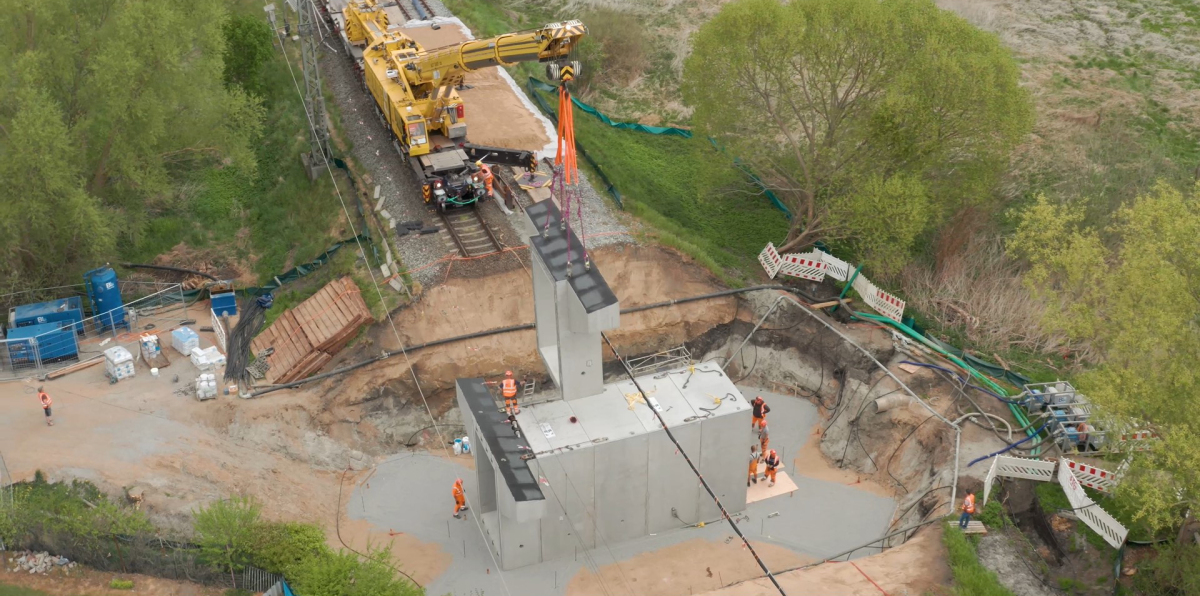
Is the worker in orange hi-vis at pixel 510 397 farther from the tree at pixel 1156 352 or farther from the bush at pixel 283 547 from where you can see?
the tree at pixel 1156 352

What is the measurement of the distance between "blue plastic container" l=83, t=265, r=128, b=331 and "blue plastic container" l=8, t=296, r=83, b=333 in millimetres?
576

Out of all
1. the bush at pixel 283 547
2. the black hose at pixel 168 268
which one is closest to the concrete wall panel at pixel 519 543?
the bush at pixel 283 547

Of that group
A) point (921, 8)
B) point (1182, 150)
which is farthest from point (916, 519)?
point (1182, 150)

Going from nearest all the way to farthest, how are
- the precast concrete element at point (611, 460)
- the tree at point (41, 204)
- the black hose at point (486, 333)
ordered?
the precast concrete element at point (611, 460) → the tree at point (41, 204) → the black hose at point (486, 333)

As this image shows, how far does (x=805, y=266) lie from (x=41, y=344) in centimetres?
2503

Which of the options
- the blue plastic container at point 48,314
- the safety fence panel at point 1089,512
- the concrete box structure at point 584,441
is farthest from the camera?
the blue plastic container at point 48,314

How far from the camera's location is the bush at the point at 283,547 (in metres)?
26.9

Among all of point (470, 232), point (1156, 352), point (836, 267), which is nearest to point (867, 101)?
point (836, 267)

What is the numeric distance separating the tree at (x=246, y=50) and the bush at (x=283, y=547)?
23.6 m

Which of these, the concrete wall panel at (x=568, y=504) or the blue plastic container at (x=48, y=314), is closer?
the concrete wall panel at (x=568, y=504)

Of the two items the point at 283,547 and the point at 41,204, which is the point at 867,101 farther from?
the point at 41,204

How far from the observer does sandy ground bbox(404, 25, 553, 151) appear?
4328 cm

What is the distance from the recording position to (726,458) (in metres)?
30.8

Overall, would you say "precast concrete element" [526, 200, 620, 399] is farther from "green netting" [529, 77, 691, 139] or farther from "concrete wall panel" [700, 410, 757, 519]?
"green netting" [529, 77, 691, 139]
